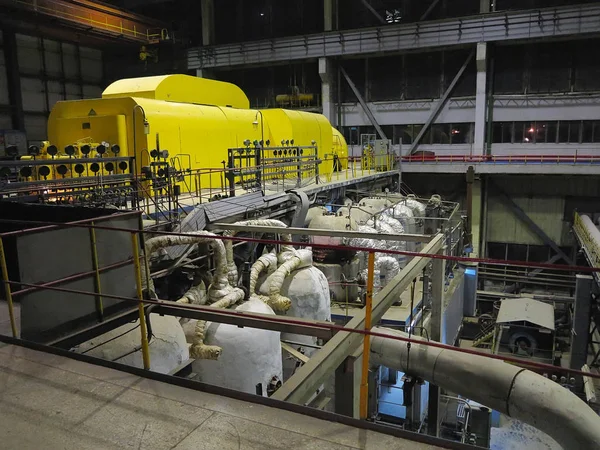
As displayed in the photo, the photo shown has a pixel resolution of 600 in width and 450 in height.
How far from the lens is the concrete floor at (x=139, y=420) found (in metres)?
2.92

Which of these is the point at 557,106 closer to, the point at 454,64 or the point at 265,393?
the point at 454,64

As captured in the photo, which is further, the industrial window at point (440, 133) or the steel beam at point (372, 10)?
the industrial window at point (440, 133)

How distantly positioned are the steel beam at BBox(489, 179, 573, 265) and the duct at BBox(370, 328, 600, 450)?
23.3 meters

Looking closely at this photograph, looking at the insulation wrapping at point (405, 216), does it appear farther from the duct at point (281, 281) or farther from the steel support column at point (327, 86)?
the steel support column at point (327, 86)

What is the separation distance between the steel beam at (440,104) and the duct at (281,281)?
2165 centimetres

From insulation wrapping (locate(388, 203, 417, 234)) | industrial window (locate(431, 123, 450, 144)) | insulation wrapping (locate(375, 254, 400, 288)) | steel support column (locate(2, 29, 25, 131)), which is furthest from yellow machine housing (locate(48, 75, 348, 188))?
steel support column (locate(2, 29, 25, 131))

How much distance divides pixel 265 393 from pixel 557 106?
82.7 ft

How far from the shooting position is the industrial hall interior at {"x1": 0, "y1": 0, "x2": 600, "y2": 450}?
3.66 m

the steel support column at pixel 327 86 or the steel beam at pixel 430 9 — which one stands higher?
the steel beam at pixel 430 9

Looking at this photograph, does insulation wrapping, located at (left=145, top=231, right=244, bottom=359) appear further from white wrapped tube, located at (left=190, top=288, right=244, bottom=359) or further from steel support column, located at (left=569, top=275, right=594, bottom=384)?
steel support column, located at (left=569, top=275, right=594, bottom=384)

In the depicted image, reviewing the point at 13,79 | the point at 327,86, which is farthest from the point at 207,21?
the point at 13,79

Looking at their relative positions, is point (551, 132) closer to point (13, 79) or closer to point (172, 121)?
point (172, 121)

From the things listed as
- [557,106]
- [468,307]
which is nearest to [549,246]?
Result: [557,106]

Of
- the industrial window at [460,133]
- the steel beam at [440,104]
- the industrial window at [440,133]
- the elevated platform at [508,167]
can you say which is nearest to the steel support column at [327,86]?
the steel beam at [440,104]
